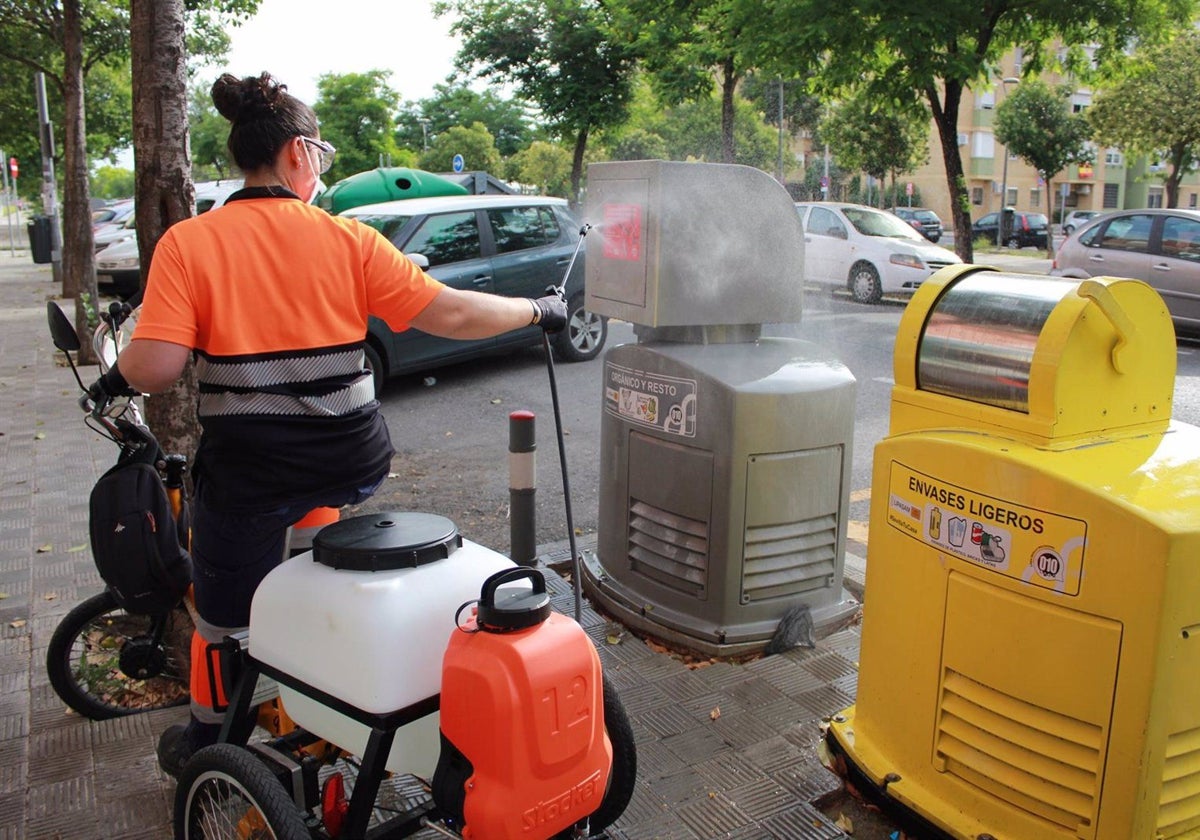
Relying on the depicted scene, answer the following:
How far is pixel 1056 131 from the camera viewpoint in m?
38.5

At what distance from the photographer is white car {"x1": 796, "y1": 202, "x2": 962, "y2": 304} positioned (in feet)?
48.5

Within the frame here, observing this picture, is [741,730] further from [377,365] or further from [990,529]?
[377,365]

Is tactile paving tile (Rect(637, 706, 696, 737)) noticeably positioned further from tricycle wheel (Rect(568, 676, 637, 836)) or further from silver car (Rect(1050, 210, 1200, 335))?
silver car (Rect(1050, 210, 1200, 335))

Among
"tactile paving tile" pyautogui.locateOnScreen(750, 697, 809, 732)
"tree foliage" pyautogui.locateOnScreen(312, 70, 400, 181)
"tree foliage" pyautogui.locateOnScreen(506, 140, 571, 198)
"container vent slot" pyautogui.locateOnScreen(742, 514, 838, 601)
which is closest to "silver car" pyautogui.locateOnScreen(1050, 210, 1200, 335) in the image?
"container vent slot" pyautogui.locateOnScreen(742, 514, 838, 601)

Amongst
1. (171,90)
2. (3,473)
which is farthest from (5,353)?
(171,90)

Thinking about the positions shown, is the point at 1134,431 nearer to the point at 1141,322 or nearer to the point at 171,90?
the point at 1141,322

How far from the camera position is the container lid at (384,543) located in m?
2.08

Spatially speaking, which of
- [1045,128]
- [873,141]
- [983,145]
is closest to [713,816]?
[873,141]

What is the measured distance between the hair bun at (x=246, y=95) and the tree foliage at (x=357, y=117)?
39898 mm

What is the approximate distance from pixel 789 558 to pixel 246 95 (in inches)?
102

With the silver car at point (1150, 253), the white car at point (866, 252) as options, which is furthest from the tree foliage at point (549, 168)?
the silver car at point (1150, 253)

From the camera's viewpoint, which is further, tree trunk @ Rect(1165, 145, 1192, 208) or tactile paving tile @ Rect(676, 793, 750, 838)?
tree trunk @ Rect(1165, 145, 1192, 208)

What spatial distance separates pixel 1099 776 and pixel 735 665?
1.68 metres

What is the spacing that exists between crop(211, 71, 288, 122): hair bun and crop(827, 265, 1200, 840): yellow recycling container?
1.73 meters
